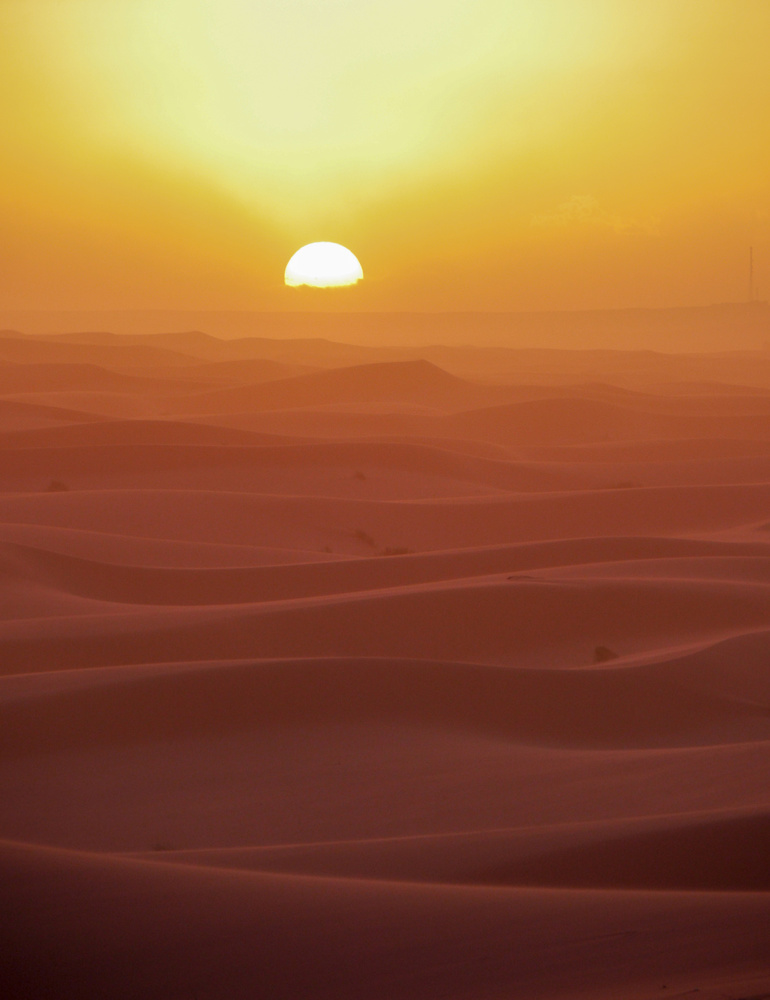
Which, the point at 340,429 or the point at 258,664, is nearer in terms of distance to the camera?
the point at 258,664

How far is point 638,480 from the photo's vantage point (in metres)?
13.0

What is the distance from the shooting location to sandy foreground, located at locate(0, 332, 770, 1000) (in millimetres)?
2100

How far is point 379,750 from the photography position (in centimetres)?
369

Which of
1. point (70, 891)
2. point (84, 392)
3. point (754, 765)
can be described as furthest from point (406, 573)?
point (84, 392)

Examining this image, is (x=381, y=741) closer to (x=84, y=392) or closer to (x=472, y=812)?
(x=472, y=812)

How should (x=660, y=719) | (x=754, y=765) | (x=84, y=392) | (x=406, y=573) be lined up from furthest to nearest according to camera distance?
(x=84, y=392) < (x=406, y=573) < (x=660, y=719) < (x=754, y=765)

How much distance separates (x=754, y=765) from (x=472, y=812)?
0.93 m

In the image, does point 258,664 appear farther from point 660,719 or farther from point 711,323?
point 711,323

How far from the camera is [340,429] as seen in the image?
17.1m

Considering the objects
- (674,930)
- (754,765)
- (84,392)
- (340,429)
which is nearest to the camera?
(674,930)

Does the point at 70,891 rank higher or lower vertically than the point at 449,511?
lower

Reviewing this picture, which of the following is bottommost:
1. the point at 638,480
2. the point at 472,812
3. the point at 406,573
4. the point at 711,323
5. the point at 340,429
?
the point at 472,812

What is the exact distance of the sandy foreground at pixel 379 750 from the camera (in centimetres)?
210

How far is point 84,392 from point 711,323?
59588 mm
